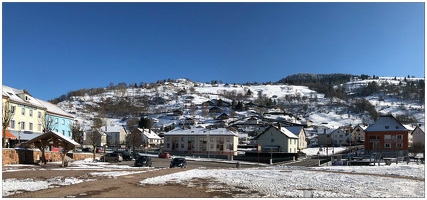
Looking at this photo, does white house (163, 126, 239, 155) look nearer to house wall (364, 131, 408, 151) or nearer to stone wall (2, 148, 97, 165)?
house wall (364, 131, 408, 151)

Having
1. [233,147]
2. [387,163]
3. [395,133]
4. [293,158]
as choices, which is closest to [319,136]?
[395,133]

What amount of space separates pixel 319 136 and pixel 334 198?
122963mm

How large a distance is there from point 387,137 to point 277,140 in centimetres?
2784

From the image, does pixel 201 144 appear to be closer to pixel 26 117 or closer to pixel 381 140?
pixel 26 117

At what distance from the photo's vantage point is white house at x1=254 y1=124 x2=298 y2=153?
3337 inches

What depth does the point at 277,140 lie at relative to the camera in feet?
282

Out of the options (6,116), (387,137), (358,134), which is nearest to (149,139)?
(387,137)

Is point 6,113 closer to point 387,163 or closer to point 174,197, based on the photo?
point 174,197

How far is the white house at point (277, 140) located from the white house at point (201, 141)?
9499 mm

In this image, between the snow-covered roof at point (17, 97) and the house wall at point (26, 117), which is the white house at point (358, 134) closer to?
the house wall at point (26, 117)

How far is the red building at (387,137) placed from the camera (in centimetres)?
8856

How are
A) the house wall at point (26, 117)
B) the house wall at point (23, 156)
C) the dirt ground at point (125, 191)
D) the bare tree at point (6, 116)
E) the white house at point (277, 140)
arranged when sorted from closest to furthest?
the dirt ground at point (125, 191)
the house wall at point (23, 156)
the bare tree at point (6, 116)
the house wall at point (26, 117)
the white house at point (277, 140)

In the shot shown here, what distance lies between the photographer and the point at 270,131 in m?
87.2

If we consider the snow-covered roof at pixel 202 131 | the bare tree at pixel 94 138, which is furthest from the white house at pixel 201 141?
the bare tree at pixel 94 138
